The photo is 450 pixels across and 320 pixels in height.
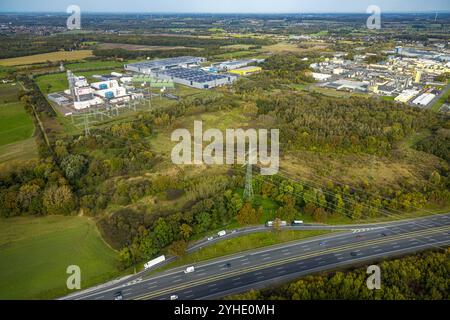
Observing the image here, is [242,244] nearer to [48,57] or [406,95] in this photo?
[406,95]

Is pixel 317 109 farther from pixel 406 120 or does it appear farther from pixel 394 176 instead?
pixel 394 176

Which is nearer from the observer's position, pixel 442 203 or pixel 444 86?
pixel 442 203

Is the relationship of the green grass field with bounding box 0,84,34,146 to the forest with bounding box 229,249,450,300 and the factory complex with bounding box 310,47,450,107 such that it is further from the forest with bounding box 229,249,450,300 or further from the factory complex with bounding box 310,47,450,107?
the factory complex with bounding box 310,47,450,107

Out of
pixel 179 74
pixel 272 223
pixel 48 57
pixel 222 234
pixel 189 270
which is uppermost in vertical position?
pixel 48 57

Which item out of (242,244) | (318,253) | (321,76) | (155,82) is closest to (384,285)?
(318,253)

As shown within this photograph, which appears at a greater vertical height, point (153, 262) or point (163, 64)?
point (163, 64)

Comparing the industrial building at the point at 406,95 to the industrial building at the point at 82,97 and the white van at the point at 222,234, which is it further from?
the industrial building at the point at 82,97

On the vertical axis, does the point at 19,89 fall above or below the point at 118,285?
above

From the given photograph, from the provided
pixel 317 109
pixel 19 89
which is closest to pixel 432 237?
pixel 317 109
